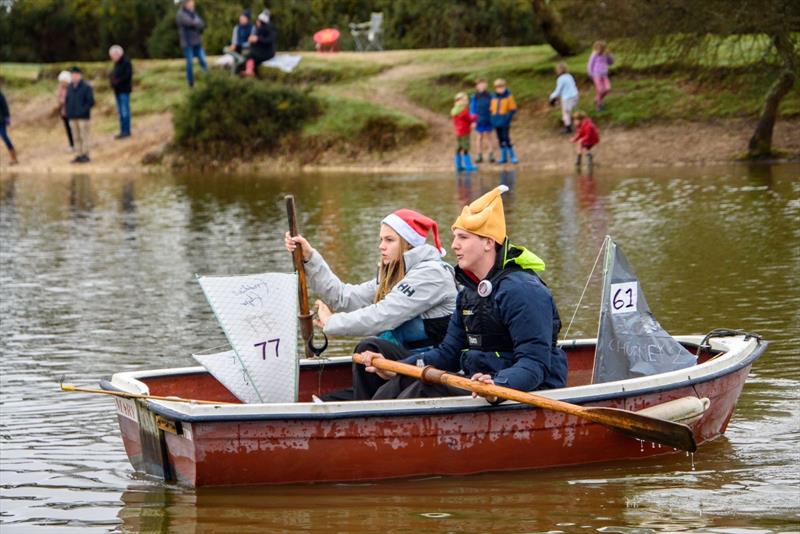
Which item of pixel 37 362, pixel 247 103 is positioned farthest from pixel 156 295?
pixel 247 103

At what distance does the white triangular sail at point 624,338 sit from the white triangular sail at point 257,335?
6.52 ft

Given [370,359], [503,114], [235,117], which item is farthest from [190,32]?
[370,359]

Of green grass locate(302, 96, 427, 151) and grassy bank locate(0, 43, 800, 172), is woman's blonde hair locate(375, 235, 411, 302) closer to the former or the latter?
grassy bank locate(0, 43, 800, 172)

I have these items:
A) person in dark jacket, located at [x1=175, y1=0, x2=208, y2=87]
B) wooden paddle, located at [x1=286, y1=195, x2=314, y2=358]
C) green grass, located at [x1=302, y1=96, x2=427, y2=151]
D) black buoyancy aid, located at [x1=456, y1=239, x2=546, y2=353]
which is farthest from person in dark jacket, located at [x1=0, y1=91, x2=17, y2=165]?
black buoyancy aid, located at [x1=456, y1=239, x2=546, y2=353]

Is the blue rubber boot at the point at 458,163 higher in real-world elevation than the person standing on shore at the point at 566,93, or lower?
lower

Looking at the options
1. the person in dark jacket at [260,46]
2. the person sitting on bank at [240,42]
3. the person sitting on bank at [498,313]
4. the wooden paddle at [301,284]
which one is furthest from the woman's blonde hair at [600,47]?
the person sitting on bank at [498,313]

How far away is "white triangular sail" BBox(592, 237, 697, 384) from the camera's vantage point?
9.58 m

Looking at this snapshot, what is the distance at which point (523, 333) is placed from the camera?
27.9 feet

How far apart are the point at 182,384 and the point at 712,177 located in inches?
672

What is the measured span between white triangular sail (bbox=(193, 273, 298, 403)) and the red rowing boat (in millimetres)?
639

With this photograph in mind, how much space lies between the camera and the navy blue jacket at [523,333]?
847 centimetres

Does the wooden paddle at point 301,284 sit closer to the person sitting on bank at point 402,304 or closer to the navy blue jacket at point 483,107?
the person sitting on bank at point 402,304

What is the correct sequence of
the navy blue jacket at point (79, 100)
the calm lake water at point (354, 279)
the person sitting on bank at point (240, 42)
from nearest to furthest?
the calm lake water at point (354, 279), the navy blue jacket at point (79, 100), the person sitting on bank at point (240, 42)

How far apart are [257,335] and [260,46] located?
26.3m
